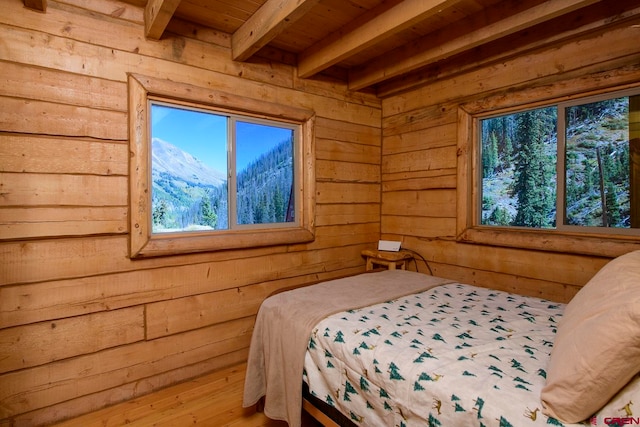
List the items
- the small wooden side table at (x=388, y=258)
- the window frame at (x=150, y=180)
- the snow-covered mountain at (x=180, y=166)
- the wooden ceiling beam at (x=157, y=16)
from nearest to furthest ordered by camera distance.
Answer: the wooden ceiling beam at (x=157, y=16) → the window frame at (x=150, y=180) → the snow-covered mountain at (x=180, y=166) → the small wooden side table at (x=388, y=258)

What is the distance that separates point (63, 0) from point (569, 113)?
10.5 ft

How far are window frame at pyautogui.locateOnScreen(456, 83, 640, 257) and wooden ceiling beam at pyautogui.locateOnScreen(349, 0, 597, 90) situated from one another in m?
0.54

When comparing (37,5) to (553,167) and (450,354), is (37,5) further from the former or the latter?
(553,167)

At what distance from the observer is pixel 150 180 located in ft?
7.06

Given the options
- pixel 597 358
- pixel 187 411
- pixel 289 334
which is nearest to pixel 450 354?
pixel 597 358

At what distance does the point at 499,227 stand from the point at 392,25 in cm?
174

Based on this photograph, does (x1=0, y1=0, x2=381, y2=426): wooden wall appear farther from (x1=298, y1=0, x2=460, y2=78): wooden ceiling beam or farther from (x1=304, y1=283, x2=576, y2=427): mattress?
(x1=304, y1=283, x2=576, y2=427): mattress

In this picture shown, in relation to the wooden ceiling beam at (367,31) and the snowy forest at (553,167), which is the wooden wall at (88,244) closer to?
the wooden ceiling beam at (367,31)

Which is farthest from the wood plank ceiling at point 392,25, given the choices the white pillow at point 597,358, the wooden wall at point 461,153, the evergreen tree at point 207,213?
the white pillow at point 597,358

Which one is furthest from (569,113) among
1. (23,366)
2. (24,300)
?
(23,366)

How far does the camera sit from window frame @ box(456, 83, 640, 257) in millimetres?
2047

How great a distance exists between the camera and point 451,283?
2369 mm

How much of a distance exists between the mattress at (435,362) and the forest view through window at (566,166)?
79 cm

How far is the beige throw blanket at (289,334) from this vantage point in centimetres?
164
